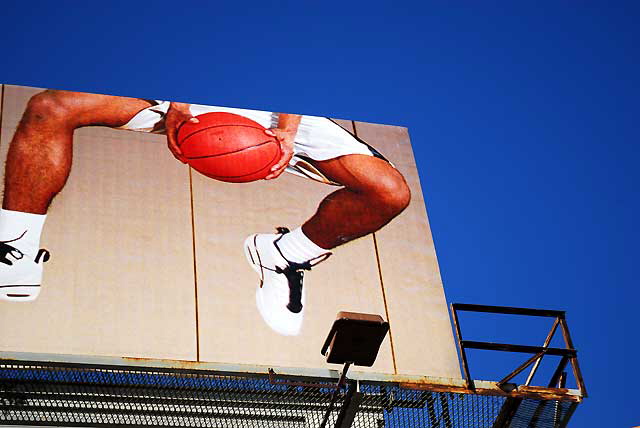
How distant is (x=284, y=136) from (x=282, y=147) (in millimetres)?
283

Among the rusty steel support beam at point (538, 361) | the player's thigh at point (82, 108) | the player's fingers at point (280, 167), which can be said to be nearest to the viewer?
the rusty steel support beam at point (538, 361)

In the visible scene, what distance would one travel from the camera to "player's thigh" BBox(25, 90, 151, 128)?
1568 centimetres

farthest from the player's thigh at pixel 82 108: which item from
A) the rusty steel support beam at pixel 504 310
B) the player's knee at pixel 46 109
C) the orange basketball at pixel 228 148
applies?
the rusty steel support beam at pixel 504 310

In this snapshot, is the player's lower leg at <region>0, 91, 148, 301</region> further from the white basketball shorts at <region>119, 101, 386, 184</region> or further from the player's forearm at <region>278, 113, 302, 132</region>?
the player's forearm at <region>278, 113, 302, 132</region>

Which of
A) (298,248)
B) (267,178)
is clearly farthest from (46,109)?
(298,248)

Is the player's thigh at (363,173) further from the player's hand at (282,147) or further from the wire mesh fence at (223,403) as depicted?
the wire mesh fence at (223,403)

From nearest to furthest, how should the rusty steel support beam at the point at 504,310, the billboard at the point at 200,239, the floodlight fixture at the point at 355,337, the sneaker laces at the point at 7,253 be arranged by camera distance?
the floodlight fixture at the point at 355,337 < the rusty steel support beam at the point at 504,310 < the billboard at the point at 200,239 < the sneaker laces at the point at 7,253

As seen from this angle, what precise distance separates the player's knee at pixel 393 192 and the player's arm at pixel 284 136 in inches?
61.6

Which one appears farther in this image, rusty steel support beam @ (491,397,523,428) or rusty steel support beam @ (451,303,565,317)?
rusty steel support beam @ (451,303,565,317)

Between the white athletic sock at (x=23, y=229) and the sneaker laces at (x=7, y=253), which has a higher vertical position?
the white athletic sock at (x=23, y=229)

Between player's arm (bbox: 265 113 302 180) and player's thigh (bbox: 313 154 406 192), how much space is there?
0.50 metres

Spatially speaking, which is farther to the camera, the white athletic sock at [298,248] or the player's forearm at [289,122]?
the player's forearm at [289,122]

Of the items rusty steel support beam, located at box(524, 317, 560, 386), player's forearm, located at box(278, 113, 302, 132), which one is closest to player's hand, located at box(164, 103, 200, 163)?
player's forearm, located at box(278, 113, 302, 132)

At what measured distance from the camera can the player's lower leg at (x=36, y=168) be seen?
13.6 m
